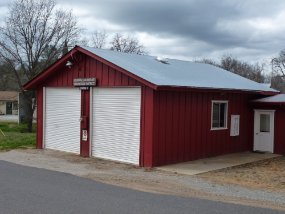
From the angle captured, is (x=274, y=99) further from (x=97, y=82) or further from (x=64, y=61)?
(x=64, y=61)

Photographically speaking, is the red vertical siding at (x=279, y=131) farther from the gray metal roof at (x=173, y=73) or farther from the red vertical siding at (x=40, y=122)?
the red vertical siding at (x=40, y=122)

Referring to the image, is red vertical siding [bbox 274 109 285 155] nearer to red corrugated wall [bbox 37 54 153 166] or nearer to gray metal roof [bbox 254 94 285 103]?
gray metal roof [bbox 254 94 285 103]

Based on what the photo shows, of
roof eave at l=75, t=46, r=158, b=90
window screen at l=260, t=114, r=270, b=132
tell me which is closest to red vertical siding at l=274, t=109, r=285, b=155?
window screen at l=260, t=114, r=270, b=132

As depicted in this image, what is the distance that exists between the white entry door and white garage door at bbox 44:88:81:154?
25.2 ft

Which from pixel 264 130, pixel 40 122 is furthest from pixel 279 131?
pixel 40 122

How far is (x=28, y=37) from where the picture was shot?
3688 centimetres

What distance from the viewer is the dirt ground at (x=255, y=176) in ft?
38.5

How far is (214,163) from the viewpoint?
15.6 m

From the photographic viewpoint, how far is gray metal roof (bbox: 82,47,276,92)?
591 inches

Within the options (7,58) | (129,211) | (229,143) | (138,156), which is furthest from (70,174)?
(7,58)

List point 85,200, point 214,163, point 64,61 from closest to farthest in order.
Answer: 1. point 85,200
2. point 214,163
3. point 64,61

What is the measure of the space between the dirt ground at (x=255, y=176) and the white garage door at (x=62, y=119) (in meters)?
6.08

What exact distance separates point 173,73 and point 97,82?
278 centimetres

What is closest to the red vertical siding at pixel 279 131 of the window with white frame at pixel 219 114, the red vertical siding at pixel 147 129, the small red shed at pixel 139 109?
the small red shed at pixel 139 109
